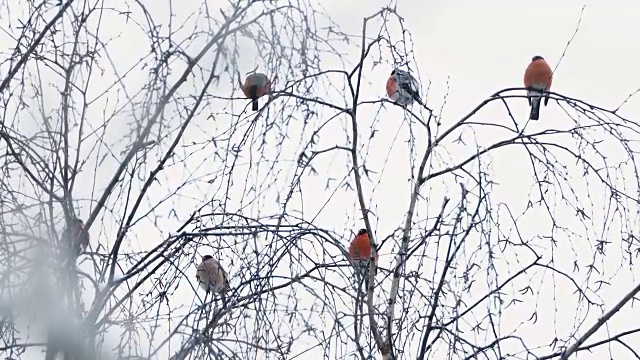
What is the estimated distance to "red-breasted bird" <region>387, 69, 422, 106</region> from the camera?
4.25 meters

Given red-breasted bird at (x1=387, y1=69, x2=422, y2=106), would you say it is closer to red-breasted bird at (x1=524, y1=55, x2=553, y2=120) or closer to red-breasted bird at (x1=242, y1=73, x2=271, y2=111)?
red-breasted bird at (x1=524, y1=55, x2=553, y2=120)

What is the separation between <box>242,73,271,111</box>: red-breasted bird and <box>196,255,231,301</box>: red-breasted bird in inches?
21.1

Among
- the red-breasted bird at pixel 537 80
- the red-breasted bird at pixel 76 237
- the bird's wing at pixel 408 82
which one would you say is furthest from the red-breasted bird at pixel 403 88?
the red-breasted bird at pixel 76 237

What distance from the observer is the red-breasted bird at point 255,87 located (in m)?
3.62

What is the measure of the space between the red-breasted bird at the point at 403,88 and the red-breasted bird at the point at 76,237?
1.24 m

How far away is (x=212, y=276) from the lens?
3525mm

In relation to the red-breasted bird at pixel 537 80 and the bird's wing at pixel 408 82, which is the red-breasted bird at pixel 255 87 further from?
the red-breasted bird at pixel 537 80

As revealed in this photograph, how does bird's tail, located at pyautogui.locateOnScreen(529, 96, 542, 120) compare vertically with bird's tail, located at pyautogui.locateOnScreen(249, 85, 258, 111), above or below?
above

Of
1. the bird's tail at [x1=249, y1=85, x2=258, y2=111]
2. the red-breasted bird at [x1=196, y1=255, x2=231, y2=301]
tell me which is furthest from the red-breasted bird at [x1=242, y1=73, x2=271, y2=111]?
the red-breasted bird at [x1=196, y1=255, x2=231, y2=301]

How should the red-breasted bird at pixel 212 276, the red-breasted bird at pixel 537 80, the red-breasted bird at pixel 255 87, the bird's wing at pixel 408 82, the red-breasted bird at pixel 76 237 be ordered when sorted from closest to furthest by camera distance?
the red-breasted bird at pixel 76 237
the red-breasted bird at pixel 212 276
the red-breasted bird at pixel 255 87
the bird's wing at pixel 408 82
the red-breasted bird at pixel 537 80

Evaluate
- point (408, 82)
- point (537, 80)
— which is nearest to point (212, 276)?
point (408, 82)

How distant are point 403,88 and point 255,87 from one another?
936 mm

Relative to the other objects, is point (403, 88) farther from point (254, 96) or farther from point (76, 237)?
point (76, 237)

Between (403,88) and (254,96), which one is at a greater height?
(403,88)
